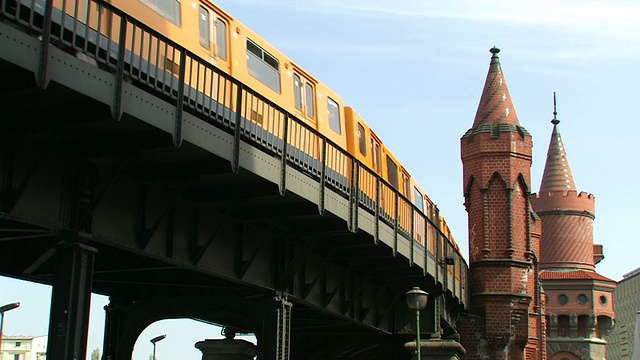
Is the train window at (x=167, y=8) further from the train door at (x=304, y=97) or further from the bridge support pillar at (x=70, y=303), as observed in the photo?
the bridge support pillar at (x=70, y=303)

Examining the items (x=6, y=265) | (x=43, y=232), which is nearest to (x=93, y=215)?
(x=43, y=232)

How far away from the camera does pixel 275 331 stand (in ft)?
64.6

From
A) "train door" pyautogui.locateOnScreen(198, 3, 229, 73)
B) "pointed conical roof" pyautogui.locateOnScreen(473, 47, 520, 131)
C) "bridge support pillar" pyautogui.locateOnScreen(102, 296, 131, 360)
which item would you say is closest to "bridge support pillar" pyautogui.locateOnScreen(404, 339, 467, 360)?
"bridge support pillar" pyautogui.locateOnScreen(102, 296, 131, 360)

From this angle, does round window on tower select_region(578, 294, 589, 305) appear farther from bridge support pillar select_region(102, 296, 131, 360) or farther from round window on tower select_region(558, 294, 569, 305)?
bridge support pillar select_region(102, 296, 131, 360)

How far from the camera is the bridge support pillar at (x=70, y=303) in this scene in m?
12.9

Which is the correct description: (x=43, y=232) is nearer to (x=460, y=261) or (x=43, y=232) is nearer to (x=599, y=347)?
(x=460, y=261)

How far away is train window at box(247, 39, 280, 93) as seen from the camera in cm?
2147

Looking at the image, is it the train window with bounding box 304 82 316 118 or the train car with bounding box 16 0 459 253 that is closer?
the train car with bounding box 16 0 459 253

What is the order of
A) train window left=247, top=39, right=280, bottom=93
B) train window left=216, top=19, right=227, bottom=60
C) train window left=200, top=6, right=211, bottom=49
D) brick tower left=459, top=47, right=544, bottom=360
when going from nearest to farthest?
train window left=200, top=6, right=211, bottom=49 < train window left=216, top=19, right=227, bottom=60 < train window left=247, top=39, right=280, bottom=93 < brick tower left=459, top=47, right=544, bottom=360

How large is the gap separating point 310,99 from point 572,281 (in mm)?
64944

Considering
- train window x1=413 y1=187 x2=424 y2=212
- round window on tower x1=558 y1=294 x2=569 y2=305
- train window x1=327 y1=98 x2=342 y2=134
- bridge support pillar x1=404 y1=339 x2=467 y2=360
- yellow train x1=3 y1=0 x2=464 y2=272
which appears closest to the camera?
yellow train x1=3 y1=0 x2=464 y2=272

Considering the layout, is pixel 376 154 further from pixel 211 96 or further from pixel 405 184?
pixel 211 96

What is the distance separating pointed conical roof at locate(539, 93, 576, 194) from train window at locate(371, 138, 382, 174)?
198 feet

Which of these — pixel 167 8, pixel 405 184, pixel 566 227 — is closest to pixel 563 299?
pixel 566 227
